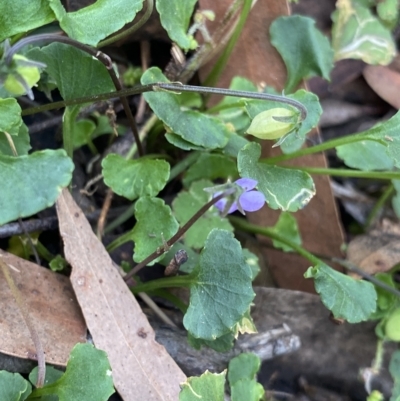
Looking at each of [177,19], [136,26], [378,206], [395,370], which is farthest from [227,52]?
[395,370]

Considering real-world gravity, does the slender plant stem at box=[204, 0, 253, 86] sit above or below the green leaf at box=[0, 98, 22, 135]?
below

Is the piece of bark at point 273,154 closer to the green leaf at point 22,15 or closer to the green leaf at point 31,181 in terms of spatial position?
the green leaf at point 22,15

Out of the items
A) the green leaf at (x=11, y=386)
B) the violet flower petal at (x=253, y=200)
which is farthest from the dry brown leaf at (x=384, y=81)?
the green leaf at (x=11, y=386)

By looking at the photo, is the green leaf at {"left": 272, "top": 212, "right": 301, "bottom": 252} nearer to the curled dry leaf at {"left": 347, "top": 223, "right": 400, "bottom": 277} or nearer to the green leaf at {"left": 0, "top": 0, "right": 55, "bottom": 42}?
the curled dry leaf at {"left": 347, "top": 223, "right": 400, "bottom": 277}

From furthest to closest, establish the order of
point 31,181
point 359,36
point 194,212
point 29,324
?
point 359,36 → point 194,212 → point 29,324 → point 31,181

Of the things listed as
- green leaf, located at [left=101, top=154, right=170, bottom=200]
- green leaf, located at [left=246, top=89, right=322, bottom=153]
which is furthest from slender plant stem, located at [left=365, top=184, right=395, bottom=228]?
green leaf, located at [left=101, top=154, right=170, bottom=200]

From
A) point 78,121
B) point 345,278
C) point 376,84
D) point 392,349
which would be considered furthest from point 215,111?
point 392,349

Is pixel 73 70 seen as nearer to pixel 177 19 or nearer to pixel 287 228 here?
pixel 177 19

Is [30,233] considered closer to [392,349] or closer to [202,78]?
[202,78]
